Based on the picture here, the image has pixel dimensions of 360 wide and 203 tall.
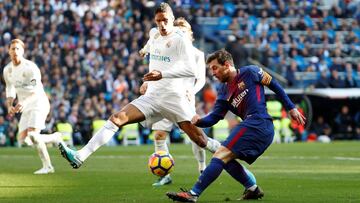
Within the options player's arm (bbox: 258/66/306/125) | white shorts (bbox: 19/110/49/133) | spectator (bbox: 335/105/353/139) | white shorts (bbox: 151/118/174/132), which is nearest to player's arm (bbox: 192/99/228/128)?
player's arm (bbox: 258/66/306/125)

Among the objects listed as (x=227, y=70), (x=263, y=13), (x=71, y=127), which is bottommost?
(x=71, y=127)

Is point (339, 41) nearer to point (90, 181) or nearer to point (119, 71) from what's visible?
point (119, 71)

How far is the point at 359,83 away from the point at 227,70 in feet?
96.4

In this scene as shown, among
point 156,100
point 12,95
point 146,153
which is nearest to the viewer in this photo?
point 156,100

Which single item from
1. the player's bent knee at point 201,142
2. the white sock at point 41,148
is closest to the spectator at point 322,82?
the white sock at point 41,148

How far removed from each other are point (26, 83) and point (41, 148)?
133cm

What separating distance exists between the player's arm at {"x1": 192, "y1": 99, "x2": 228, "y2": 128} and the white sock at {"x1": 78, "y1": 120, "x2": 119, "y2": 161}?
2.23 m

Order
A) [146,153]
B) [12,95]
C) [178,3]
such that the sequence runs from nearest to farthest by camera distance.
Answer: [12,95]
[146,153]
[178,3]

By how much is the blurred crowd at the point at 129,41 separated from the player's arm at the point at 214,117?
2314 centimetres

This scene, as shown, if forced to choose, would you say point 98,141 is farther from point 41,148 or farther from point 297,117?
point 41,148

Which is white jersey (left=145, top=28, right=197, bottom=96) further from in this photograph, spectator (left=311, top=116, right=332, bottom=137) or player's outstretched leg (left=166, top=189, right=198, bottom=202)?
spectator (left=311, top=116, right=332, bottom=137)

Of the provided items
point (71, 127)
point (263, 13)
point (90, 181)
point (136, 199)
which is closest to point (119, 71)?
point (71, 127)

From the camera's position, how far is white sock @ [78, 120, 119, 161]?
45.9 ft

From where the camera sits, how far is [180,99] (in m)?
15.0
